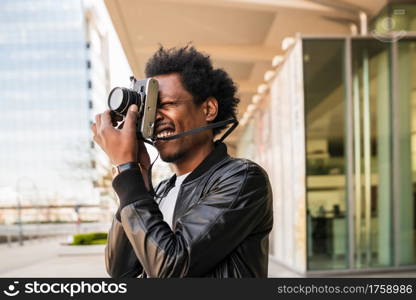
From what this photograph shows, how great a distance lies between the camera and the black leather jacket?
0.87 m

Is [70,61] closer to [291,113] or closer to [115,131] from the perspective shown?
[291,113]

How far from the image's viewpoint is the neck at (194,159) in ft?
3.51

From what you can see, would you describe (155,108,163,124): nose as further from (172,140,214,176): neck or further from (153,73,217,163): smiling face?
(172,140,214,176): neck

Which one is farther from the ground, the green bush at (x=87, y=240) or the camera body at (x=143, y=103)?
the camera body at (x=143, y=103)

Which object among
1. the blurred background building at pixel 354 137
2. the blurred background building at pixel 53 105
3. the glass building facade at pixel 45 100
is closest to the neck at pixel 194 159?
the blurred background building at pixel 53 105

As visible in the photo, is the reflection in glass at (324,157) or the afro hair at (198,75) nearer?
the afro hair at (198,75)

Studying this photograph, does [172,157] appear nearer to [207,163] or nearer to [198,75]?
[207,163]

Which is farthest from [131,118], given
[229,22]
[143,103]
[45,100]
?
[45,100]

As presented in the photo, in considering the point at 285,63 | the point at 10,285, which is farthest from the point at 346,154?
the point at 10,285

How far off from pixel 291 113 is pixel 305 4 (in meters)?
1.51

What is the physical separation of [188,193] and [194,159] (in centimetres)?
8

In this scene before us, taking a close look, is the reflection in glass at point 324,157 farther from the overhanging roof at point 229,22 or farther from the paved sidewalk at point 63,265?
the paved sidewalk at point 63,265

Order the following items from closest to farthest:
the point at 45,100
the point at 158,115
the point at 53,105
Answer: the point at 158,115 → the point at 45,100 → the point at 53,105

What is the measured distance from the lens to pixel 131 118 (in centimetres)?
95
